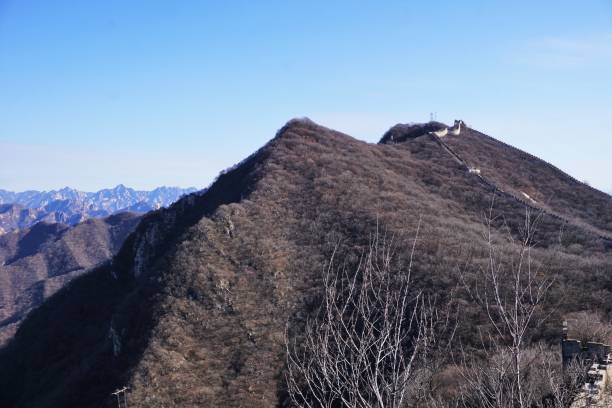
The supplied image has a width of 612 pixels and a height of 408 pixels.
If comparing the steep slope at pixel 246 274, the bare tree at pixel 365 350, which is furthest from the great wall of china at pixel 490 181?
the bare tree at pixel 365 350

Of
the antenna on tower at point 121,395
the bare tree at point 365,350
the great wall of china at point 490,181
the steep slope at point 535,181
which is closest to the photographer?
the bare tree at point 365,350

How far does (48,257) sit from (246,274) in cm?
12566

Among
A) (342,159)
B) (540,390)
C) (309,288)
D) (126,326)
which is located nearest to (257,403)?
(309,288)

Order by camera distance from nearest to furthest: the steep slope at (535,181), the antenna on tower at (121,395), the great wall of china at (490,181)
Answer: the antenna on tower at (121,395) → the great wall of china at (490,181) → the steep slope at (535,181)

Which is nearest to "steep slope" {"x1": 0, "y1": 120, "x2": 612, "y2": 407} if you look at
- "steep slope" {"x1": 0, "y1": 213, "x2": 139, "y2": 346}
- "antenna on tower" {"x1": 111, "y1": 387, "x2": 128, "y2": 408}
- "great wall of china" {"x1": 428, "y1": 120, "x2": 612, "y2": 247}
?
"antenna on tower" {"x1": 111, "y1": 387, "x2": 128, "y2": 408}

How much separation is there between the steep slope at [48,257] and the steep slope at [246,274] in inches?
1672

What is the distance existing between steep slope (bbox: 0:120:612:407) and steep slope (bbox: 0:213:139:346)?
139 ft

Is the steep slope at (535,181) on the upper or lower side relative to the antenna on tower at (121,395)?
upper

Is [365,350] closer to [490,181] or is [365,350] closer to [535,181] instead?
[490,181]

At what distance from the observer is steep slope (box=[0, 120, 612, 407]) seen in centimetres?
2456

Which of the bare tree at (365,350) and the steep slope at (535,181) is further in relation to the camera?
the steep slope at (535,181)

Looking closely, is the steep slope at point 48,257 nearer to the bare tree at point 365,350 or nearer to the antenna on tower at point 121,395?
the antenna on tower at point 121,395

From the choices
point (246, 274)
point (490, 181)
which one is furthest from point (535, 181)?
point (246, 274)

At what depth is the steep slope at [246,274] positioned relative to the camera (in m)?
24.6
